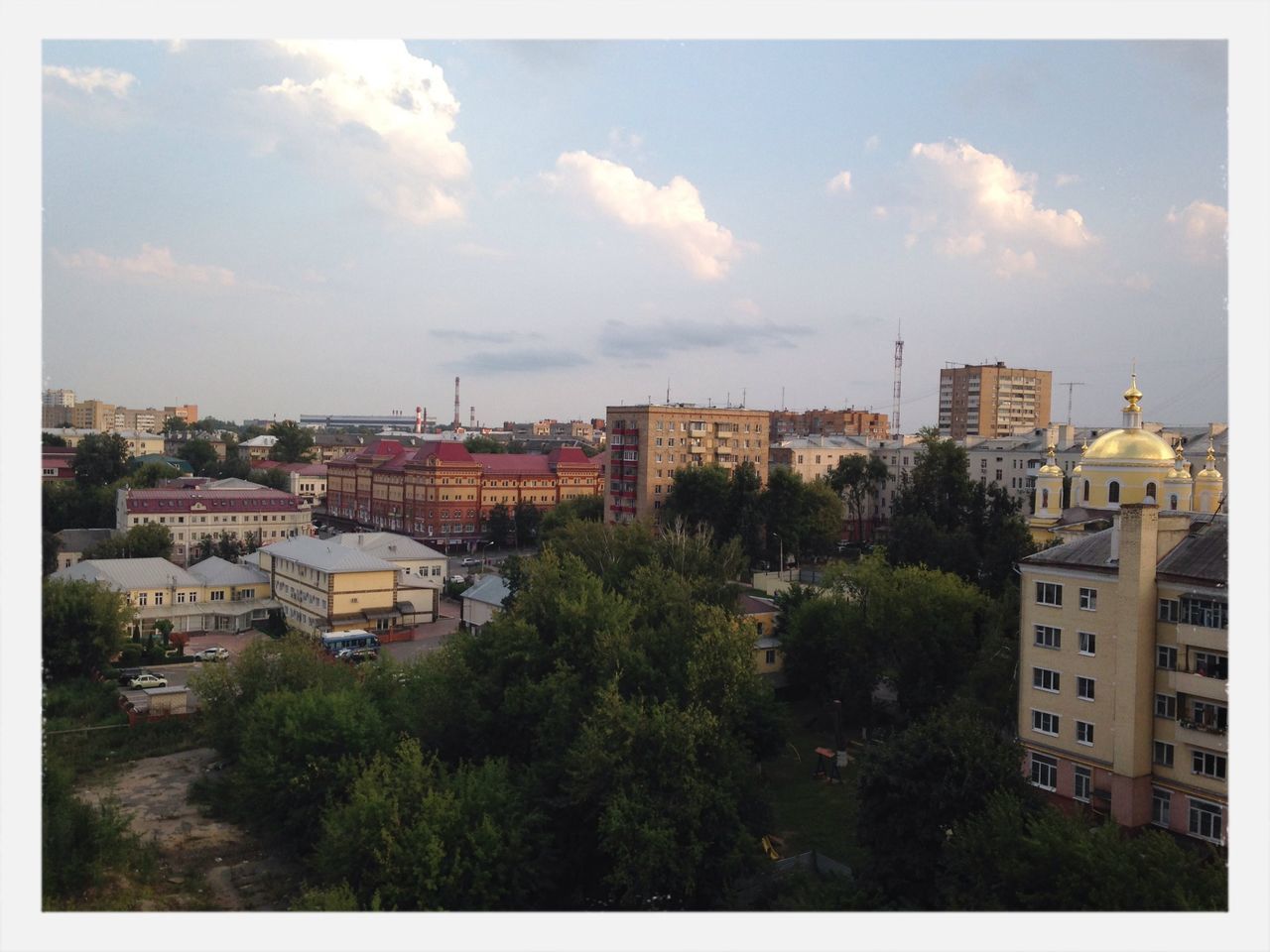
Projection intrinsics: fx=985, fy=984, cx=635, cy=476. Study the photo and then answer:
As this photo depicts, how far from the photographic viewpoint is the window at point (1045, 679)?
773 centimetres

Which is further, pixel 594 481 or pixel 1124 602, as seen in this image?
pixel 594 481

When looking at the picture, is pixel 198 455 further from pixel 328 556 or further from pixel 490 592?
pixel 490 592

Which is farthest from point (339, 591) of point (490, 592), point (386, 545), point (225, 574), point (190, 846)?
point (190, 846)

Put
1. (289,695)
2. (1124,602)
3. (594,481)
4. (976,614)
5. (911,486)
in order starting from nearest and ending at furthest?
(1124,602) < (289,695) < (976,614) < (911,486) < (594,481)

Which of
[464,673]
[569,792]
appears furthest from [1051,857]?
[464,673]

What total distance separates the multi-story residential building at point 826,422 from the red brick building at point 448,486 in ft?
55.6

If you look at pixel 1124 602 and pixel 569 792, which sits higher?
pixel 1124 602

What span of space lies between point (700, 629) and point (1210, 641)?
13.4ft

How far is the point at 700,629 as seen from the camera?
9.05 metres

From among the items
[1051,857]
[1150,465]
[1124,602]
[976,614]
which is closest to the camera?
[1051,857]

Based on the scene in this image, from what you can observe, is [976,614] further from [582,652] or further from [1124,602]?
[582,652]

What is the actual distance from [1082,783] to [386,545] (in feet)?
47.1

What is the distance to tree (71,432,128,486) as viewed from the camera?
74.2 ft

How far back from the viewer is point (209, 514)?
2209 centimetres
